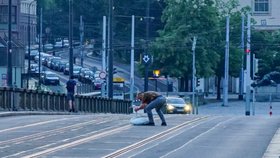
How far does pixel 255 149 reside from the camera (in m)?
26.0

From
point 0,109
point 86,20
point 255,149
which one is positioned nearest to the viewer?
point 255,149

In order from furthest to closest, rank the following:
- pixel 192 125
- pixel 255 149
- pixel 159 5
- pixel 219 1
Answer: pixel 159 5, pixel 219 1, pixel 192 125, pixel 255 149

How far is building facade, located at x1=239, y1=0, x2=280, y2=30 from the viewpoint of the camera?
116375mm

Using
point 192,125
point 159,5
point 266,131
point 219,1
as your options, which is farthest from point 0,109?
point 159,5

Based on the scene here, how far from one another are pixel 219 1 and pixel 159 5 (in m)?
14.6

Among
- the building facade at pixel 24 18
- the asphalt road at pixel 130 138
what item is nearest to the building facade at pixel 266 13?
the building facade at pixel 24 18

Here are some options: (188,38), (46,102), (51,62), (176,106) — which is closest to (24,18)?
(51,62)

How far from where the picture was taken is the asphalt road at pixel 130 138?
2456 centimetres

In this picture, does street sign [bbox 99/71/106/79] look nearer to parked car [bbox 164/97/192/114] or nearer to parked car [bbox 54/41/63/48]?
parked car [bbox 164/97/192/114]

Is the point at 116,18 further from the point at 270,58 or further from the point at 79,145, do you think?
the point at 79,145

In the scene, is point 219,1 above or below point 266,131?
above

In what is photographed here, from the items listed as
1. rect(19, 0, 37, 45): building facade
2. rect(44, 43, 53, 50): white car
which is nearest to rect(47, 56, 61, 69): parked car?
rect(19, 0, 37, 45): building facade

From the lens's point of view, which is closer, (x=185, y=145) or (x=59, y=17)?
(x=185, y=145)

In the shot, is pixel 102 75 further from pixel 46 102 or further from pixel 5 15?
pixel 46 102
